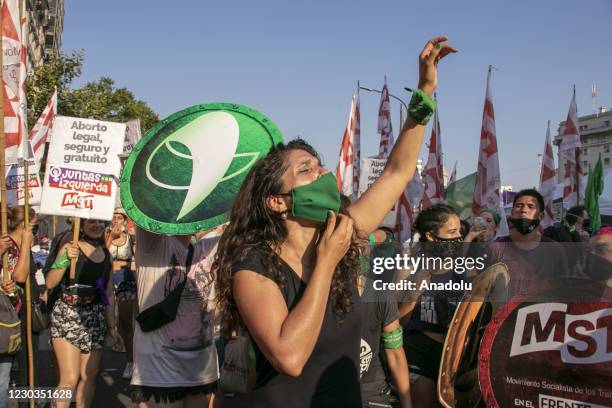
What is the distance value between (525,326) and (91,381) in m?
3.42

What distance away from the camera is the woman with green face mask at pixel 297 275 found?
72.0 inches

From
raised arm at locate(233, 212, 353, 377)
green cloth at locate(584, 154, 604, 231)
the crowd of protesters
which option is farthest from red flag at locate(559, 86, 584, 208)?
raised arm at locate(233, 212, 353, 377)

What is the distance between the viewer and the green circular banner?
3.12 m

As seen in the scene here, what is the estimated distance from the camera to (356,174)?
567 inches

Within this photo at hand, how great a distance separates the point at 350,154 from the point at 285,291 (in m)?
11.2

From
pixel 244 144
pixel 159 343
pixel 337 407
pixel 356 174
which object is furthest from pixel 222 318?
pixel 356 174

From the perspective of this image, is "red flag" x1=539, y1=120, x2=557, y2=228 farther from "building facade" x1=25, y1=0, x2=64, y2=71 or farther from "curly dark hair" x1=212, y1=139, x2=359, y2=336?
"building facade" x1=25, y1=0, x2=64, y2=71

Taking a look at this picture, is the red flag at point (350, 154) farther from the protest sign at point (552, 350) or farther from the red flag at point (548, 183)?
the protest sign at point (552, 350)

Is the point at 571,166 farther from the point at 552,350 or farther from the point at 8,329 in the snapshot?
the point at 8,329

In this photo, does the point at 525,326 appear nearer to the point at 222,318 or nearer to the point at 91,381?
the point at 222,318

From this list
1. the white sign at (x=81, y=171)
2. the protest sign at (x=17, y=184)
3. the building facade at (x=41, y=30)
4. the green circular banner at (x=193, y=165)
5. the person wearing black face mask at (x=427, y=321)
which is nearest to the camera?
the green circular banner at (x=193, y=165)

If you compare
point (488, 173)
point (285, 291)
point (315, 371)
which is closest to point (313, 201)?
point (285, 291)

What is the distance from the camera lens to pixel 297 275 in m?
2.03

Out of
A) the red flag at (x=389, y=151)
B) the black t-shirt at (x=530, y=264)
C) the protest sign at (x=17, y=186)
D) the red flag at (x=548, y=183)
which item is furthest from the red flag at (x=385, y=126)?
the black t-shirt at (x=530, y=264)
